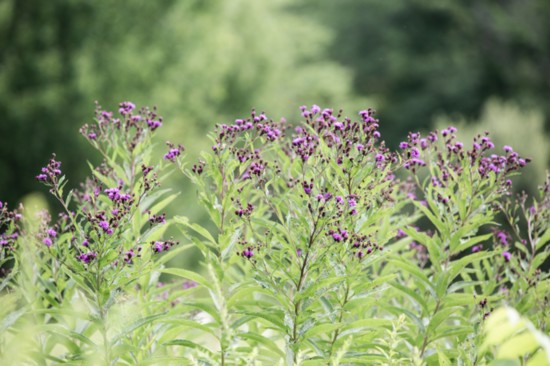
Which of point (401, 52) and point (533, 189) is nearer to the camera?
point (533, 189)

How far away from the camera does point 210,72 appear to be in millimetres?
16719

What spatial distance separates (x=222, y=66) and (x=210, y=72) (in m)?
0.53

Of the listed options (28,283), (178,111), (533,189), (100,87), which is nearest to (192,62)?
(178,111)

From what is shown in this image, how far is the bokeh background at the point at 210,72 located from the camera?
45.9 ft

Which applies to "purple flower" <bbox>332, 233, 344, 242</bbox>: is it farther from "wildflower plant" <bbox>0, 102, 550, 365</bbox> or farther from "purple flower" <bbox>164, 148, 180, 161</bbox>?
"purple flower" <bbox>164, 148, 180, 161</bbox>

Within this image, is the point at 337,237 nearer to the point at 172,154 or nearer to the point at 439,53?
the point at 172,154

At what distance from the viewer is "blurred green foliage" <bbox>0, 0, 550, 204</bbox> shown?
14023 millimetres

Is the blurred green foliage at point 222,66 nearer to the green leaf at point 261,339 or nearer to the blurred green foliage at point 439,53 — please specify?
the blurred green foliage at point 439,53

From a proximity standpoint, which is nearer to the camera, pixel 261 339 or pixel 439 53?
pixel 261 339

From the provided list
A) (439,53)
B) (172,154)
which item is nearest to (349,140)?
(172,154)

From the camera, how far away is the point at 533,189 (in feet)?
44.9

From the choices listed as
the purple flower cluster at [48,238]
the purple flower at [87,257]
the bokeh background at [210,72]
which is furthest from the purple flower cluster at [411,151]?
the bokeh background at [210,72]

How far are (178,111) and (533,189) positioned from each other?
800 cm

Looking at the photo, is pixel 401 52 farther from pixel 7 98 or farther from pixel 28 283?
pixel 28 283
